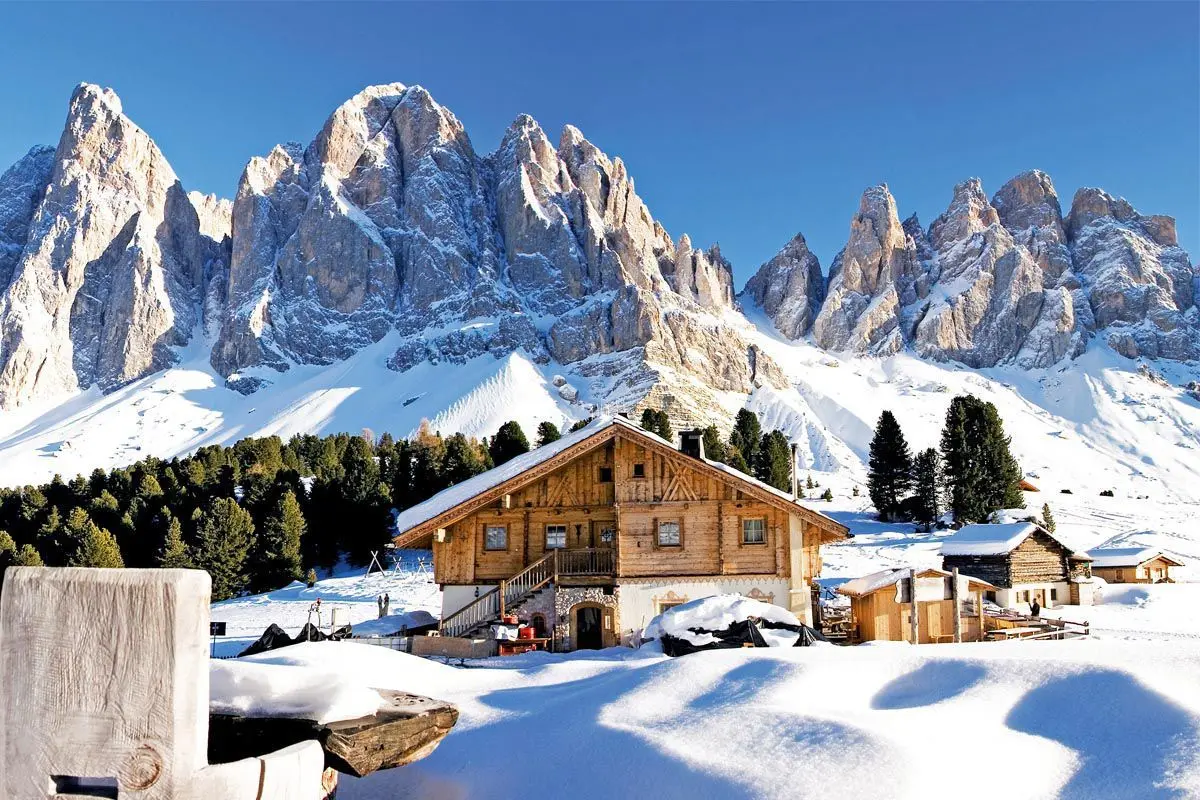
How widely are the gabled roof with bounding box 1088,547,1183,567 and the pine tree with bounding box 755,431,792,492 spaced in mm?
28143

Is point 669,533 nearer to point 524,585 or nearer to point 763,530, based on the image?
point 763,530

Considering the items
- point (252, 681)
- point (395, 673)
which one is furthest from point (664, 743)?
point (395, 673)

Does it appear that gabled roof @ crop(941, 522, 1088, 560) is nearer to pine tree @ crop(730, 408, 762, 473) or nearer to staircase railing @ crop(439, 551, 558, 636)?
staircase railing @ crop(439, 551, 558, 636)

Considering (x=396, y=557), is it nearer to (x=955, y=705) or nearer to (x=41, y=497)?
(x=41, y=497)

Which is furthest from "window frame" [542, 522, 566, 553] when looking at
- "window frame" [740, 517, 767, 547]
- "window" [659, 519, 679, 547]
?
"window frame" [740, 517, 767, 547]

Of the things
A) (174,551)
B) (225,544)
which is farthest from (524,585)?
(174,551)

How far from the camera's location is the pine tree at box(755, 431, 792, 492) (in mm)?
74450

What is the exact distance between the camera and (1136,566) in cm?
4556

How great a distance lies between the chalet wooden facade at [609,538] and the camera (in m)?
25.3

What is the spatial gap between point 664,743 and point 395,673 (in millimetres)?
A: 3846

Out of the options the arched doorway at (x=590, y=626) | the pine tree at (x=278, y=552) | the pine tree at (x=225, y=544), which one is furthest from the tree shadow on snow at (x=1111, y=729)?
the pine tree at (x=278, y=552)

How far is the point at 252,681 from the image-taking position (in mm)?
3865

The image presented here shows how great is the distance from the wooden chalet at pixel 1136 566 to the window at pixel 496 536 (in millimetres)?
35930

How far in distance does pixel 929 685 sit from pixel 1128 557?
161ft
